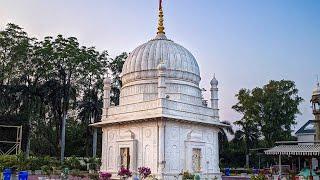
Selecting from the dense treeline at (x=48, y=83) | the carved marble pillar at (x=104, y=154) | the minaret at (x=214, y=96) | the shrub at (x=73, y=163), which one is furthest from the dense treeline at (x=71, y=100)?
the minaret at (x=214, y=96)

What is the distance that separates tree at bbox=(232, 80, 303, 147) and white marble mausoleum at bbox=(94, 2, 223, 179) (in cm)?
1656

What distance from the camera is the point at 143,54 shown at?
23312 mm

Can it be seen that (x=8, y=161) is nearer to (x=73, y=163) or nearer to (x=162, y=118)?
(x=73, y=163)

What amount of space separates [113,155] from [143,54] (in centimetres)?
635

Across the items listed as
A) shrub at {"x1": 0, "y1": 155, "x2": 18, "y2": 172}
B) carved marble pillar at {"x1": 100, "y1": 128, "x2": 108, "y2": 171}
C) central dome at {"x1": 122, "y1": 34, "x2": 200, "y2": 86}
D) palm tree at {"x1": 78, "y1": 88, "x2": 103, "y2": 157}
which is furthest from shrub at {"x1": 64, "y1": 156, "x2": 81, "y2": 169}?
central dome at {"x1": 122, "y1": 34, "x2": 200, "y2": 86}

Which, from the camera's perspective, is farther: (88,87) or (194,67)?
(88,87)

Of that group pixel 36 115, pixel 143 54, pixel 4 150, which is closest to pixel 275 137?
pixel 143 54

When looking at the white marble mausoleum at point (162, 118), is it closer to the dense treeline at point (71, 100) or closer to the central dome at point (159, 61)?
the central dome at point (159, 61)

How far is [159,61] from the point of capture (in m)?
22.5

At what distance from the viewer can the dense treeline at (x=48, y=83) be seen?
3288cm

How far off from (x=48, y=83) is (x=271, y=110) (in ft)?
70.3

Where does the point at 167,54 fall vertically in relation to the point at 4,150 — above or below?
above

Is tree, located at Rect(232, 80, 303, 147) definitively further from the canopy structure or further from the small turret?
the small turret

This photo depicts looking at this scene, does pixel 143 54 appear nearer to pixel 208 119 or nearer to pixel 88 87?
pixel 208 119
